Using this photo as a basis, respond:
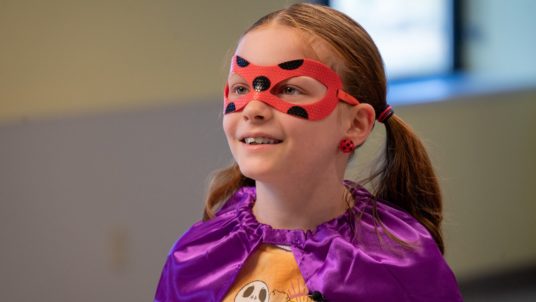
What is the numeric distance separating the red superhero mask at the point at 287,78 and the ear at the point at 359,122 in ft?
0.21

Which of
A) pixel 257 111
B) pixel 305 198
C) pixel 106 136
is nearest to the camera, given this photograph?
pixel 257 111

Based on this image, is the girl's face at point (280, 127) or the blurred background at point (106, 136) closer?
the girl's face at point (280, 127)

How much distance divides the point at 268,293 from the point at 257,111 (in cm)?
37

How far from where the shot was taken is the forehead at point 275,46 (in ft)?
5.20

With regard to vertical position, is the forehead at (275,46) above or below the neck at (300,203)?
above

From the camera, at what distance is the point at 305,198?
1.65 metres

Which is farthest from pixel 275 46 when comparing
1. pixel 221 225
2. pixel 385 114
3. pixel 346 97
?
pixel 221 225

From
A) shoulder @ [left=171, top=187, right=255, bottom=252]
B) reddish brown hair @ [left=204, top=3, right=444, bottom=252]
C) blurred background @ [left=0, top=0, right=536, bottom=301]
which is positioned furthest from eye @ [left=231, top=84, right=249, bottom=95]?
blurred background @ [left=0, top=0, right=536, bottom=301]

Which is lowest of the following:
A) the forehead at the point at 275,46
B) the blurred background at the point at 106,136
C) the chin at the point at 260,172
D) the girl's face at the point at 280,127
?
the blurred background at the point at 106,136

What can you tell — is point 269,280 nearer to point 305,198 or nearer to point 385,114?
point 305,198

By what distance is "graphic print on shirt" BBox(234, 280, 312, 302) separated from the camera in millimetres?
1612

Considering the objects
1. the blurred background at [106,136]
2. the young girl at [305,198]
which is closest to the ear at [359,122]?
the young girl at [305,198]

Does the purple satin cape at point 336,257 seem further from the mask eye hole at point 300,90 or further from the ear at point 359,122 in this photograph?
the mask eye hole at point 300,90

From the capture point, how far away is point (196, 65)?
3.12 meters
